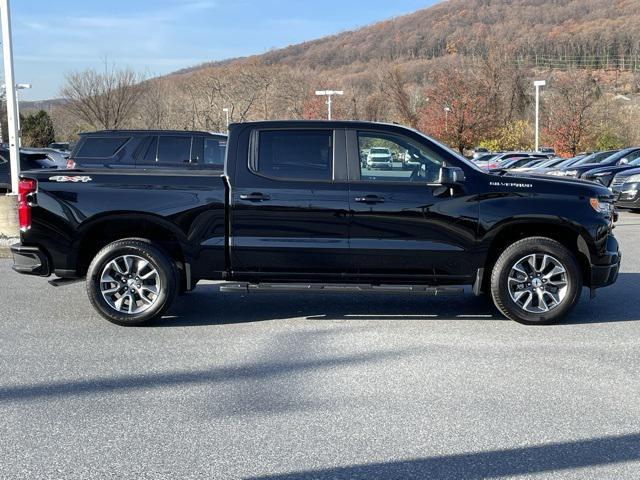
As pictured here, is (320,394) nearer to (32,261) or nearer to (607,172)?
(32,261)

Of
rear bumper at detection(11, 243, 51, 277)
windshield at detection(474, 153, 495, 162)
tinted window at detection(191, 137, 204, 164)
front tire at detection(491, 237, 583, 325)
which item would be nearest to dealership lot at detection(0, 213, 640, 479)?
front tire at detection(491, 237, 583, 325)

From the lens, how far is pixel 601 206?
6.89m

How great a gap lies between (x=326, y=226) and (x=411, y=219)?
791 millimetres

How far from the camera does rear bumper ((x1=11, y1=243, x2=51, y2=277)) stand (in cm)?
686

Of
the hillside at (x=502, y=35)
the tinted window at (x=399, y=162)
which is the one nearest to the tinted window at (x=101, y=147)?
the tinted window at (x=399, y=162)

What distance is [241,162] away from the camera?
6.86 meters

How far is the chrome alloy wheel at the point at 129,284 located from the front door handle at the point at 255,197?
3.60 feet

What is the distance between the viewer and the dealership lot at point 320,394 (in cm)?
387

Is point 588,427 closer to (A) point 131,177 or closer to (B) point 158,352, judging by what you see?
(B) point 158,352

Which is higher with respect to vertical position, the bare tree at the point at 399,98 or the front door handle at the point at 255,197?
the bare tree at the point at 399,98

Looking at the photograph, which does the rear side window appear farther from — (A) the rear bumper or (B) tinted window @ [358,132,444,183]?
(B) tinted window @ [358,132,444,183]

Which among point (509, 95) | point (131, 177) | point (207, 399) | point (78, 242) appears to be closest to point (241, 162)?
point (131, 177)

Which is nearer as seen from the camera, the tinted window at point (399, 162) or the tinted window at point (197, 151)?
the tinted window at point (399, 162)

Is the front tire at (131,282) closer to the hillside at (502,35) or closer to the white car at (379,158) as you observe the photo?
the white car at (379,158)
